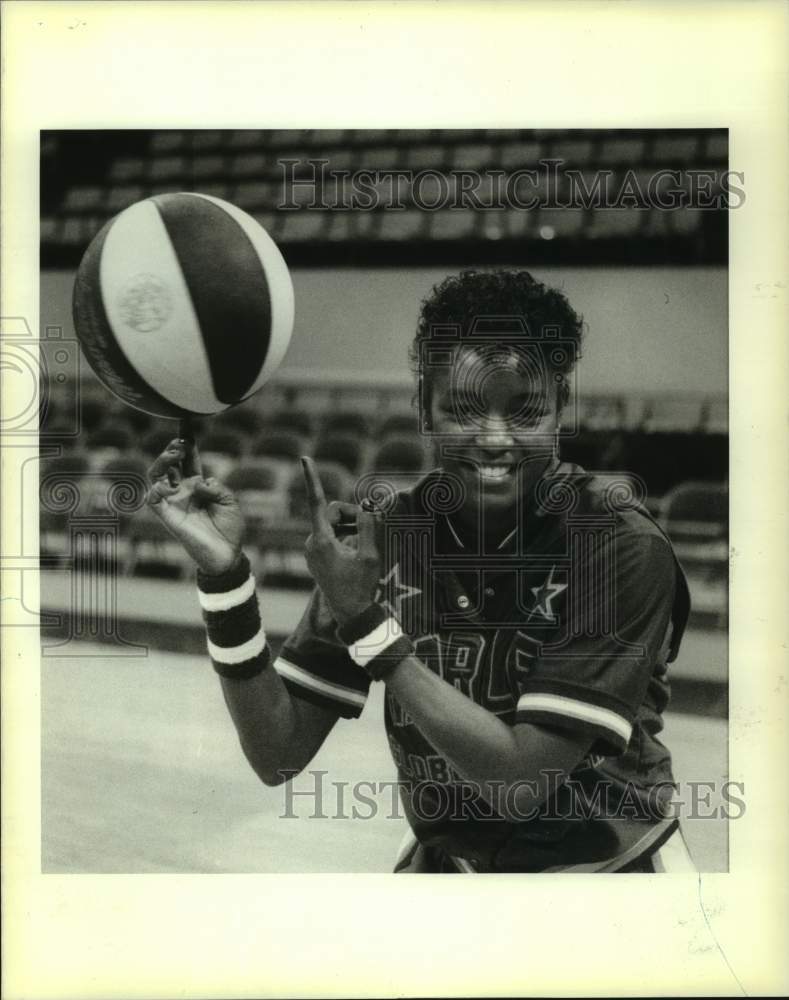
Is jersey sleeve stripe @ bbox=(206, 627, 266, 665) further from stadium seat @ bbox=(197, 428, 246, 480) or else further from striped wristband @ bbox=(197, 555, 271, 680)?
stadium seat @ bbox=(197, 428, 246, 480)

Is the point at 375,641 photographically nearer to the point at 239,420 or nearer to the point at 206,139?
the point at 239,420

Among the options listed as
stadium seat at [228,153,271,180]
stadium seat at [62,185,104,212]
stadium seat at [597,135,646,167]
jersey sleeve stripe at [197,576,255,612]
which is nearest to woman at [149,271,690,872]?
jersey sleeve stripe at [197,576,255,612]

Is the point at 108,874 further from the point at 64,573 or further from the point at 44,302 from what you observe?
the point at 44,302

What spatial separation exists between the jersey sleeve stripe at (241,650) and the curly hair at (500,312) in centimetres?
71

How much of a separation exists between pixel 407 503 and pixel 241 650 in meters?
0.54

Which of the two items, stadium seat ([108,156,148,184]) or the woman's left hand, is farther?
stadium seat ([108,156,148,184])

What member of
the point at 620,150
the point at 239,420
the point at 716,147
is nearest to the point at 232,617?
the point at 239,420

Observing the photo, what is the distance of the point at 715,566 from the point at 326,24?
166 cm

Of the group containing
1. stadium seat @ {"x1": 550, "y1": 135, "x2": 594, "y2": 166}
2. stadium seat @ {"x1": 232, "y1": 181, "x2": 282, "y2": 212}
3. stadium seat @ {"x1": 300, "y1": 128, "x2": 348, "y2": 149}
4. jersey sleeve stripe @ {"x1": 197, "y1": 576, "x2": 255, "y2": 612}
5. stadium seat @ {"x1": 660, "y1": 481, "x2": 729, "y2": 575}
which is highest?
stadium seat @ {"x1": 300, "y1": 128, "x2": 348, "y2": 149}

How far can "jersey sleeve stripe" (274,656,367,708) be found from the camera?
2.57 metres

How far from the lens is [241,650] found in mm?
2557

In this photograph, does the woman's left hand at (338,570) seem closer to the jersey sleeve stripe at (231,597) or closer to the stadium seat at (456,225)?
the jersey sleeve stripe at (231,597)

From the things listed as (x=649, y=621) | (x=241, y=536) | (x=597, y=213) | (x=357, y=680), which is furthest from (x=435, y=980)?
(x=597, y=213)

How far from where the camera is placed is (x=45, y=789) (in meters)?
2.67
